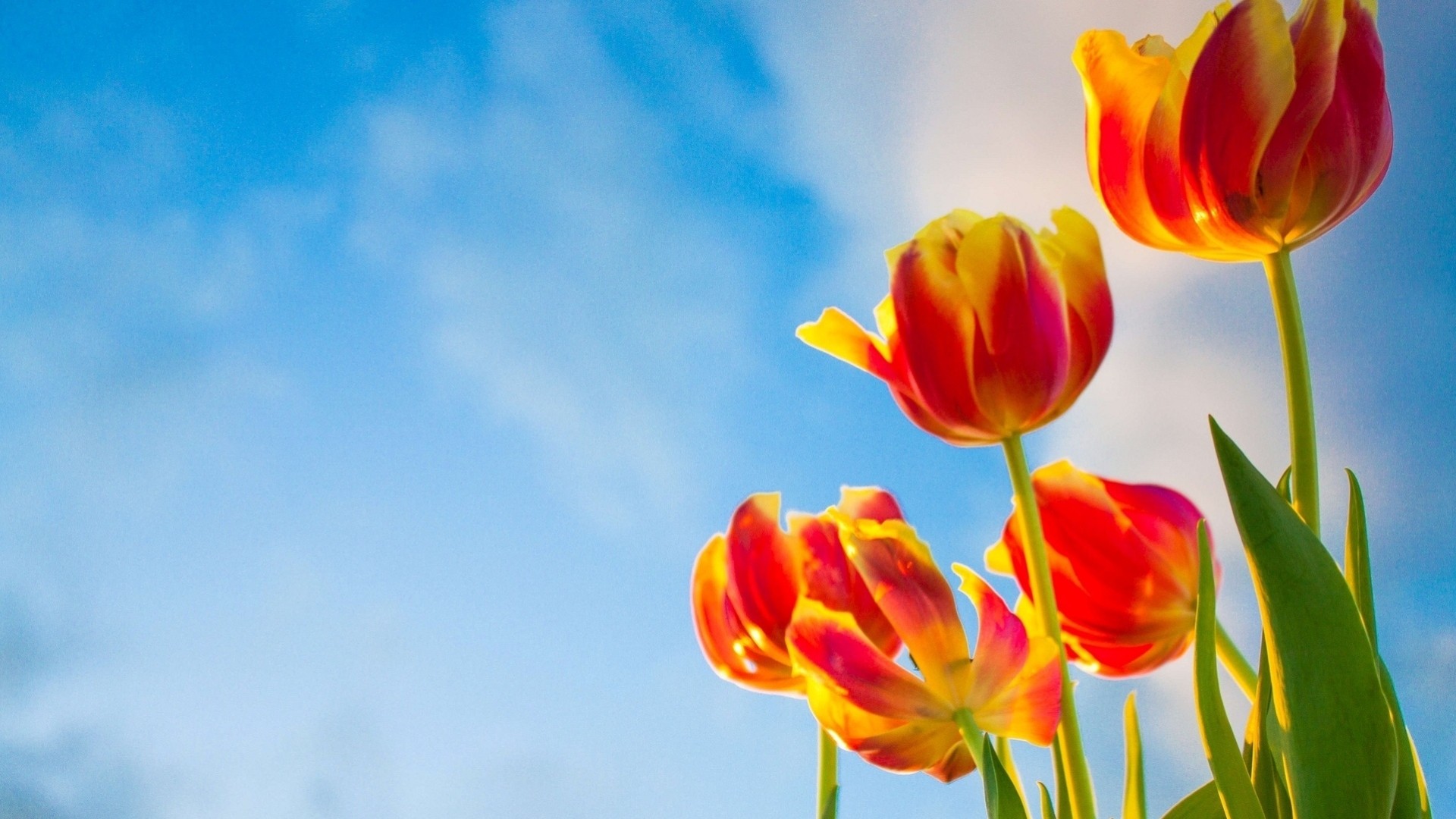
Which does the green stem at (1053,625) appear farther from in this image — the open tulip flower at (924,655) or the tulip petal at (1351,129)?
the tulip petal at (1351,129)

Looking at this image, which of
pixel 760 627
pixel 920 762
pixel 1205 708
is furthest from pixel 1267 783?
pixel 760 627

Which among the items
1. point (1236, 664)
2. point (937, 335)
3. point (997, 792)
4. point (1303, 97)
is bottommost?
point (997, 792)

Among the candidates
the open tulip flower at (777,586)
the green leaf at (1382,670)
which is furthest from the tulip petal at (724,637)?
the green leaf at (1382,670)

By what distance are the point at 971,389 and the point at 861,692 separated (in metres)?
0.19

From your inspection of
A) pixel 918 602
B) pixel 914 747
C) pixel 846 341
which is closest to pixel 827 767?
pixel 914 747

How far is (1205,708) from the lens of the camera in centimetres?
64

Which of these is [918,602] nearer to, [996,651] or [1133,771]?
[996,651]

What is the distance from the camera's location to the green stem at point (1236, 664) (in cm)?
75

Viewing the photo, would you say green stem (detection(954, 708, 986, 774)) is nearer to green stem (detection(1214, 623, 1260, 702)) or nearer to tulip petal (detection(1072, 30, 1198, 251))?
green stem (detection(1214, 623, 1260, 702))

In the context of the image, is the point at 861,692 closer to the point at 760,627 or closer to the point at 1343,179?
the point at 760,627

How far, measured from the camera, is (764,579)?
75 cm

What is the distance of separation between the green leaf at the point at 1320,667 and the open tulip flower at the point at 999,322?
0.44 ft

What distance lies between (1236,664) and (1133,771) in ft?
0.42

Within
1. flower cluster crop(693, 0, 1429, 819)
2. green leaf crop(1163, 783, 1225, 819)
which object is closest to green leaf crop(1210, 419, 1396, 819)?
flower cluster crop(693, 0, 1429, 819)
